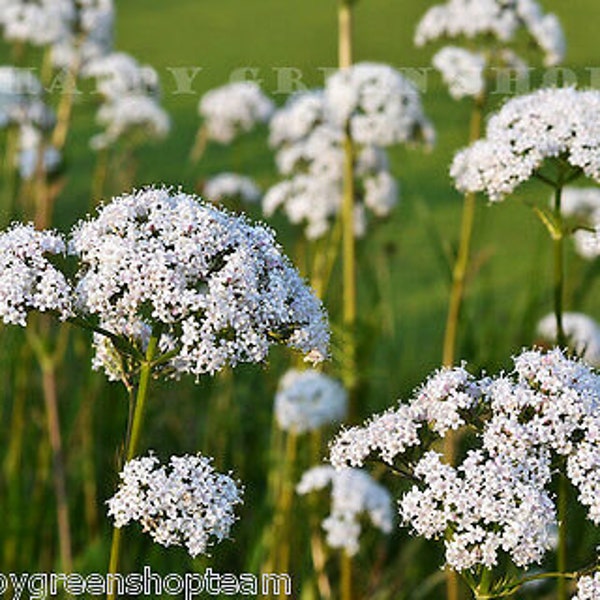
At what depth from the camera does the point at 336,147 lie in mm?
4383

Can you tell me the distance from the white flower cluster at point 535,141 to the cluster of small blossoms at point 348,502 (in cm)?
114

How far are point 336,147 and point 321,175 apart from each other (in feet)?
0.37

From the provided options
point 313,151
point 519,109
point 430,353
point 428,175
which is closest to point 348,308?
point 313,151

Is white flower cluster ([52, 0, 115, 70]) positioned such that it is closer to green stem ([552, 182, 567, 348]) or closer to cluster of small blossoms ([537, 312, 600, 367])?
Answer: cluster of small blossoms ([537, 312, 600, 367])

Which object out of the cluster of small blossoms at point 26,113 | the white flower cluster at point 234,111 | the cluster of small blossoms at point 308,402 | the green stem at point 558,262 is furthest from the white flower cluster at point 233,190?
the green stem at point 558,262

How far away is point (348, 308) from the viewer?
3.77 m

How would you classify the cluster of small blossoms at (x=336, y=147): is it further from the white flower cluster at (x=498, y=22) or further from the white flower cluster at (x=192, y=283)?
the white flower cluster at (x=192, y=283)

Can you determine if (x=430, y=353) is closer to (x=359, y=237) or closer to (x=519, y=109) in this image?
(x=359, y=237)

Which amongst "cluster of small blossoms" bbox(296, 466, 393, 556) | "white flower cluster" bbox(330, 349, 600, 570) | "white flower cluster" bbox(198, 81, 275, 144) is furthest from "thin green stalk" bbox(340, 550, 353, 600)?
"white flower cluster" bbox(198, 81, 275, 144)

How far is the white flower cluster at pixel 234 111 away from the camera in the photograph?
5199 millimetres

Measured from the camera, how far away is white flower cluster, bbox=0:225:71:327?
6.03 feet

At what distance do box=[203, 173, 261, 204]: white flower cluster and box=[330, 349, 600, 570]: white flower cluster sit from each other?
8.95 feet

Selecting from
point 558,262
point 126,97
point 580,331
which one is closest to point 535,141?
point 558,262

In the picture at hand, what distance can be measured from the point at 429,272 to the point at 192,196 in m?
5.56
